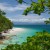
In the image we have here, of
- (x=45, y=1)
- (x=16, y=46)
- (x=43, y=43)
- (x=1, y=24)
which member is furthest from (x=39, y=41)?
(x=1, y=24)

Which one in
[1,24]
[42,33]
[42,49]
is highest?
[42,33]

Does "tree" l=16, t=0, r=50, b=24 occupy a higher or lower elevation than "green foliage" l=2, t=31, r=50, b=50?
higher

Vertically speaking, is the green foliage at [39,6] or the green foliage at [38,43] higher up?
the green foliage at [39,6]

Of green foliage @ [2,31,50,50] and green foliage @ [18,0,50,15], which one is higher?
green foliage @ [18,0,50,15]

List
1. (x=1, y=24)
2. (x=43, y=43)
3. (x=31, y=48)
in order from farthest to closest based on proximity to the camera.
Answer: (x=1, y=24)
(x=43, y=43)
(x=31, y=48)

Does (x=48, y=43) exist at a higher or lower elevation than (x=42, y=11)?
lower

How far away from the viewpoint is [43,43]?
386 cm

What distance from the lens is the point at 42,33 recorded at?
390 cm

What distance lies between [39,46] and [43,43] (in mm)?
163

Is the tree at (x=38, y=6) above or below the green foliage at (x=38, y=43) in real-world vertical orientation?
above

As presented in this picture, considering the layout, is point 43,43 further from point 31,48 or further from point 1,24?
point 1,24

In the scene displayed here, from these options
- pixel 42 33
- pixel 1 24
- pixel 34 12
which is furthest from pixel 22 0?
pixel 1 24

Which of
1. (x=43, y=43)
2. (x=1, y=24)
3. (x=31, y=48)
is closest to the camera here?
(x=31, y=48)

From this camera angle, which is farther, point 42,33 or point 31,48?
point 42,33
